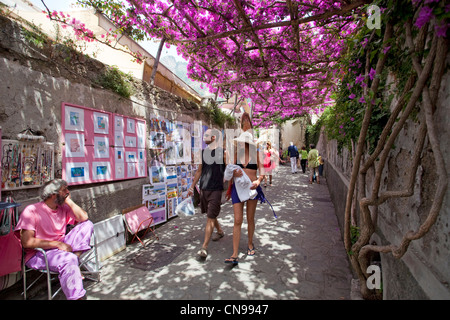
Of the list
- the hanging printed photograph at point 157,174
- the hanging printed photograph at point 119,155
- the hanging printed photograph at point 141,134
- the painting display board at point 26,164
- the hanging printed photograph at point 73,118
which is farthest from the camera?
the hanging printed photograph at point 157,174

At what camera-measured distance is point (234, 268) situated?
10.3 ft

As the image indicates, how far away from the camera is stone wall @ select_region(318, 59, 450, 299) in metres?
1.26

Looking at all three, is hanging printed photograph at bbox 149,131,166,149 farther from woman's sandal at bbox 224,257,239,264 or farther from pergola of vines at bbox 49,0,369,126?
woman's sandal at bbox 224,257,239,264

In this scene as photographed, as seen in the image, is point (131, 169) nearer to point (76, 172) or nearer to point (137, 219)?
point (137, 219)

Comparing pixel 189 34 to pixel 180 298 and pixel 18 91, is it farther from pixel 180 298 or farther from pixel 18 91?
pixel 180 298

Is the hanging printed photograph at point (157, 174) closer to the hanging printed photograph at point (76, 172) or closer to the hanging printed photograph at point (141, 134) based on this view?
the hanging printed photograph at point (141, 134)

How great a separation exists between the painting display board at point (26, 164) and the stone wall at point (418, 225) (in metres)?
3.75

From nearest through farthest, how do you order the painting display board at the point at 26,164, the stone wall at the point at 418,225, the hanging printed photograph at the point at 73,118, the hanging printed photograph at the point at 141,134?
the stone wall at the point at 418,225 < the painting display board at the point at 26,164 < the hanging printed photograph at the point at 73,118 < the hanging printed photograph at the point at 141,134

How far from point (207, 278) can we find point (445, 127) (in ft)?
9.02

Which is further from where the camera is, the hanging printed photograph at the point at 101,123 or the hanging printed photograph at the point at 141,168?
the hanging printed photograph at the point at 141,168

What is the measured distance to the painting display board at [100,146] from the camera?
3223mm

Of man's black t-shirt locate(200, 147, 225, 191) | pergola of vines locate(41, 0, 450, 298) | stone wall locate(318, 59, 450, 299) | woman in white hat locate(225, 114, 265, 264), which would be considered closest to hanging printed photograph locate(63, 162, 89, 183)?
man's black t-shirt locate(200, 147, 225, 191)

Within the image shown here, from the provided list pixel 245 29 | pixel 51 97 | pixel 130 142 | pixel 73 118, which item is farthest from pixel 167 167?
pixel 245 29

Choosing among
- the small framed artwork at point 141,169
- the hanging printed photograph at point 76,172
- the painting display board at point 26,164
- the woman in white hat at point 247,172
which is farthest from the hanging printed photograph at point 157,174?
the woman in white hat at point 247,172
